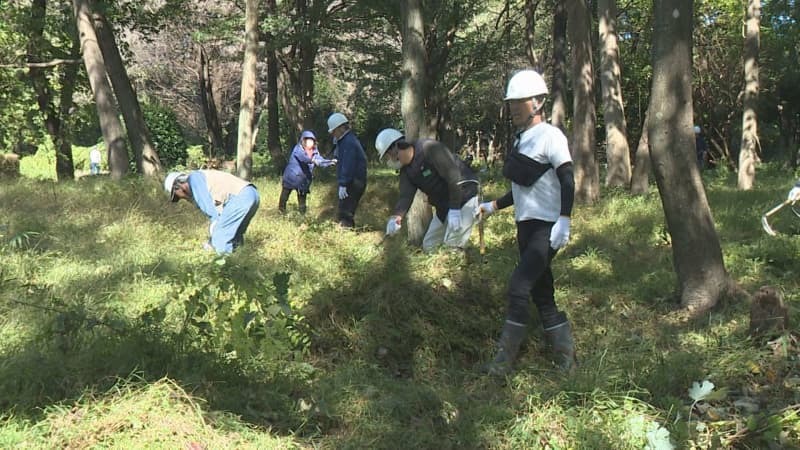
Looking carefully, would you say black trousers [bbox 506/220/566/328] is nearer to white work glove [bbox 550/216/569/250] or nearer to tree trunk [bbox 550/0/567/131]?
white work glove [bbox 550/216/569/250]

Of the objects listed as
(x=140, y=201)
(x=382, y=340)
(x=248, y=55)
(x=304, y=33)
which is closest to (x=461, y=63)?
(x=304, y=33)

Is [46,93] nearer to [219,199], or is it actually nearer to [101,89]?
[101,89]

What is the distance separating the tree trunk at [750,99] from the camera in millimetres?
11477

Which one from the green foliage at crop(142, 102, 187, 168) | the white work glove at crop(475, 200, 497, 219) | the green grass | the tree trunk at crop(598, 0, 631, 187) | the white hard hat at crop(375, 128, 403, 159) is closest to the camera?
the green grass

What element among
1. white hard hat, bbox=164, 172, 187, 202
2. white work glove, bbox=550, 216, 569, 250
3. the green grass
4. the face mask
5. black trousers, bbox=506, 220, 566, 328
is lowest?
the green grass

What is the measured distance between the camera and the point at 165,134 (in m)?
26.5

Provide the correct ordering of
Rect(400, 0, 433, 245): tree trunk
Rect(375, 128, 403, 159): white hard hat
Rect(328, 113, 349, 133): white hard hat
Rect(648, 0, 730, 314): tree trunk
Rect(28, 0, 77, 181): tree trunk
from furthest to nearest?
Rect(28, 0, 77, 181): tree trunk
Rect(328, 113, 349, 133): white hard hat
Rect(400, 0, 433, 245): tree trunk
Rect(375, 128, 403, 159): white hard hat
Rect(648, 0, 730, 314): tree trunk

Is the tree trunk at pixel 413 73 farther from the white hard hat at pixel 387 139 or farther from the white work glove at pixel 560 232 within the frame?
the white work glove at pixel 560 232

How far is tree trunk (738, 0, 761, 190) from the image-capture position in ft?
37.7

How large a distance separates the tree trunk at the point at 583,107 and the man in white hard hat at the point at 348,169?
151 inches

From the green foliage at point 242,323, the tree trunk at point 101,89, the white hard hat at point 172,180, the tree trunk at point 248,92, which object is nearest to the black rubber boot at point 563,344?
the green foliage at point 242,323

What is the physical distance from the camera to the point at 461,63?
18.0 metres

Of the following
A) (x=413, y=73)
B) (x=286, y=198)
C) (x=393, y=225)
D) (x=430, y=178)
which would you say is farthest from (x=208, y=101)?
(x=393, y=225)

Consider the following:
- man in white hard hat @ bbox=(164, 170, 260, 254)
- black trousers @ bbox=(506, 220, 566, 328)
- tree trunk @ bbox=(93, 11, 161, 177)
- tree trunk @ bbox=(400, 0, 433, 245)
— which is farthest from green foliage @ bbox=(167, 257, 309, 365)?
tree trunk @ bbox=(93, 11, 161, 177)
